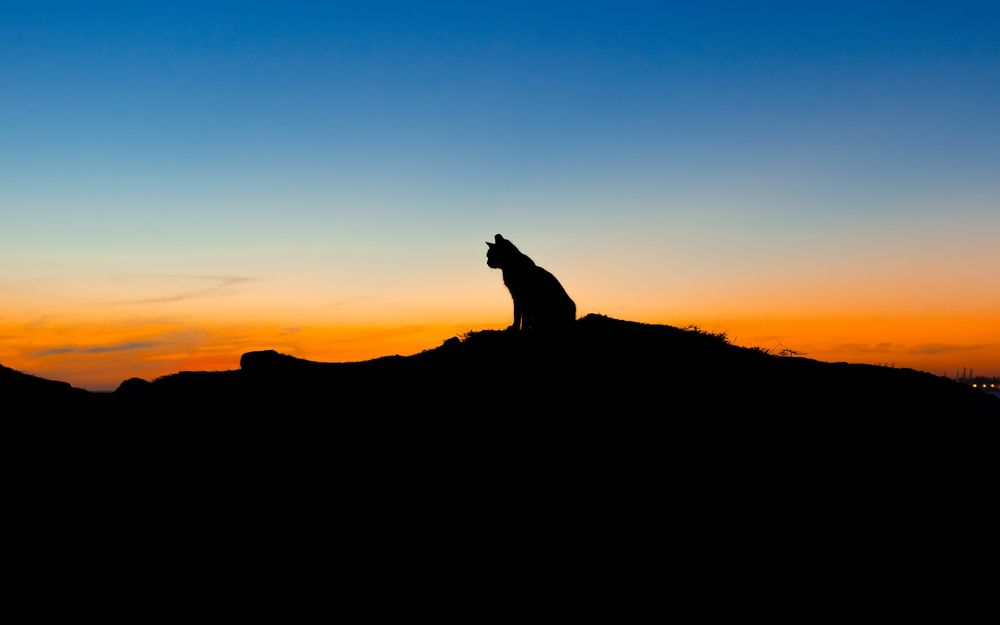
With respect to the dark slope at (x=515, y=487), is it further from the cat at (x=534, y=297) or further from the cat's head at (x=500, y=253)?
the cat's head at (x=500, y=253)

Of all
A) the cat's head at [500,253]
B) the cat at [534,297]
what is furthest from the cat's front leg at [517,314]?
the cat's head at [500,253]

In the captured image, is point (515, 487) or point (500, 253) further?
point (500, 253)

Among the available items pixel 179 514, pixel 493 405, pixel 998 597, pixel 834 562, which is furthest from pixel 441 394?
pixel 998 597

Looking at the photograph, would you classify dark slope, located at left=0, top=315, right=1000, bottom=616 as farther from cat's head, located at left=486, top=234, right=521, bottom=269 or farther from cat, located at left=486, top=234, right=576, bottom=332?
cat's head, located at left=486, top=234, right=521, bottom=269

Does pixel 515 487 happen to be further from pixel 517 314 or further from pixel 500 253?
pixel 500 253

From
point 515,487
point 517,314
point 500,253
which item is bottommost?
point 515,487

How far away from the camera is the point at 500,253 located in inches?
626

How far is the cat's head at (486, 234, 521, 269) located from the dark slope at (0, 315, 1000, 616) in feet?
6.49

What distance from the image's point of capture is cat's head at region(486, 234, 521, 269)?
1577 centimetres

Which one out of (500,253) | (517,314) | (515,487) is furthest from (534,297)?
(515,487)

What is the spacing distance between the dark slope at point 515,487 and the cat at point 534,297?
0.60 metres

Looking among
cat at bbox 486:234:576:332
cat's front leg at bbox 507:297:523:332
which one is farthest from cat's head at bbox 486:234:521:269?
cat's front leg at bbox 507:297:523:332

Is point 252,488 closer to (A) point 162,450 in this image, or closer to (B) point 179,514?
(B) point 179,514

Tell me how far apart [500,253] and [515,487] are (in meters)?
7.15
